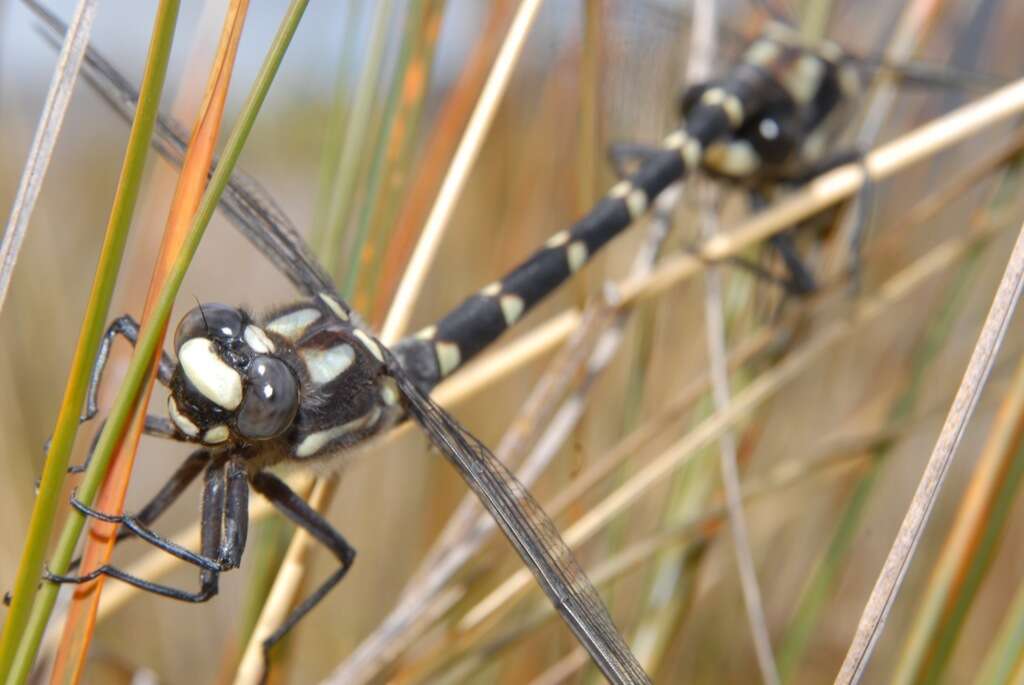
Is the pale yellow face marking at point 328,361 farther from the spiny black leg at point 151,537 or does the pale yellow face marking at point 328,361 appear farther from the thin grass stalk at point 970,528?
the thin grass stalk at point 970,528

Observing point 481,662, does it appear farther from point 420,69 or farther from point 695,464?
point 420,69

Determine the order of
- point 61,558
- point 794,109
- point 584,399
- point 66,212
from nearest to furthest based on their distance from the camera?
point 61,558
point 584,399
point 794,109
point 66,212

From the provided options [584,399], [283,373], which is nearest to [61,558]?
[283,373]

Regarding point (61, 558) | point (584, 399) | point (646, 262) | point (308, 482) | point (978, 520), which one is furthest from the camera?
point (646, 262)

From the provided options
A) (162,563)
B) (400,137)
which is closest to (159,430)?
(162,563)

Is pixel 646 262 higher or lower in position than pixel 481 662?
higher

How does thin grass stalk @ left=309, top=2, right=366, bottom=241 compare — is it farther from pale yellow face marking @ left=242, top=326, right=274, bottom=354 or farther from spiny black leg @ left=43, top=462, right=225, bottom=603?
spiny black leg @ left=43, top=462, right=225, bottom=603

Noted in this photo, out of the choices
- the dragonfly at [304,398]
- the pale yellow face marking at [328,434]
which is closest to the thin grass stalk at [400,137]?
the dragonfly at [304,398]
